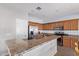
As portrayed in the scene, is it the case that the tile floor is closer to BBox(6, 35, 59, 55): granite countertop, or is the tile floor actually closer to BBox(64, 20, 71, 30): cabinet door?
BBox(6, 35, 59, 55): granite countertop

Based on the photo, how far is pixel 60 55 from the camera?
4.06 feet

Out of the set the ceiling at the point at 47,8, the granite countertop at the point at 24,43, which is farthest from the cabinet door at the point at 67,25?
the granite countertop at the point at 24,43

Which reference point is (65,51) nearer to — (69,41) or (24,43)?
(69,41)

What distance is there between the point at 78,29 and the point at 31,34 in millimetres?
725

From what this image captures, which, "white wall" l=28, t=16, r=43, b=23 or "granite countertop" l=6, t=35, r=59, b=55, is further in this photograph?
"white wall" l=28, t=16, r=43, b=23

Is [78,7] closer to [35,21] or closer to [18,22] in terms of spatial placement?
[35,21]

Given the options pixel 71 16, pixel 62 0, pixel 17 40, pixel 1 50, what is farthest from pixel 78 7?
pixel 1 50

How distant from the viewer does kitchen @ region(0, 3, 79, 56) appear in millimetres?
1194

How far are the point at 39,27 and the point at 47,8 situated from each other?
→ 12.9 inches

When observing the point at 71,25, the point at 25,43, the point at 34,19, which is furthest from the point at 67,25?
the point at 25,43

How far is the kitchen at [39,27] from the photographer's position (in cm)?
119

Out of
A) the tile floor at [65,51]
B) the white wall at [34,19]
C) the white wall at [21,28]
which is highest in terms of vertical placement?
the white wall at [34,19]

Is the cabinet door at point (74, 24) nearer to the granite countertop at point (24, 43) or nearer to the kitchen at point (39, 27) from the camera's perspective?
the kitchen at point (39, 27)

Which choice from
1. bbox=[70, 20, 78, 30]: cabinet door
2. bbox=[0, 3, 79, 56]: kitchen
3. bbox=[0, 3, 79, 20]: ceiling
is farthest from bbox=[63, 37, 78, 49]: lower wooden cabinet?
bbox=[0, 3, 79, 20]: ceiling
